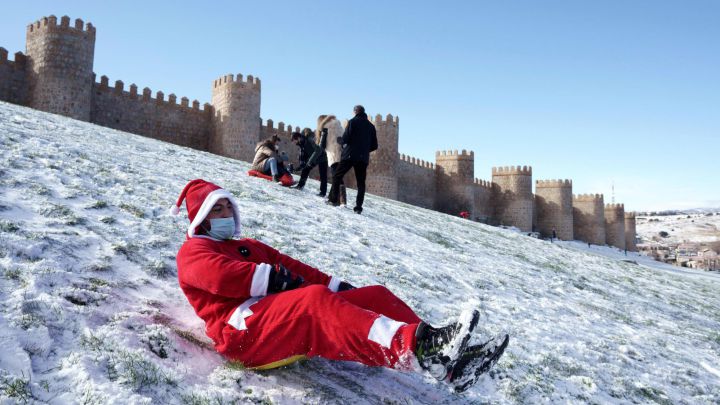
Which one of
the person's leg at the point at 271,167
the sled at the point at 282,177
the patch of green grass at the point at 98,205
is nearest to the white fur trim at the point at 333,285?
the patch of green grass at the point at 98,205

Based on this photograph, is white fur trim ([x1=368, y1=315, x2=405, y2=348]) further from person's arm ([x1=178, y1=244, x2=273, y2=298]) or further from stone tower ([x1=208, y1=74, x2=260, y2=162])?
stone tower ([x1=208, y1=74, x2=260, y2=162])

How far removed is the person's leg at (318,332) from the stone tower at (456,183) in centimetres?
3769

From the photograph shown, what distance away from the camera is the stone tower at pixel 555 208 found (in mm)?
46500

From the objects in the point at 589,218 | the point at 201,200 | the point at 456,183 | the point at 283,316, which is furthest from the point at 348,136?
the point at 589,218

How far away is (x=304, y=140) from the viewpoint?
1093 centimetres

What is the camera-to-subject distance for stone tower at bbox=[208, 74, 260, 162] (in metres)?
24.8

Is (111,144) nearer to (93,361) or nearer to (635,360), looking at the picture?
(93,361)

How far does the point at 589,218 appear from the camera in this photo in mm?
50156

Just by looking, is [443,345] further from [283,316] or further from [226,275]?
[226,275]

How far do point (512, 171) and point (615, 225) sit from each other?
16.3 meters

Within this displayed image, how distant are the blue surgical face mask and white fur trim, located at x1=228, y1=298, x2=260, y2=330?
60cm

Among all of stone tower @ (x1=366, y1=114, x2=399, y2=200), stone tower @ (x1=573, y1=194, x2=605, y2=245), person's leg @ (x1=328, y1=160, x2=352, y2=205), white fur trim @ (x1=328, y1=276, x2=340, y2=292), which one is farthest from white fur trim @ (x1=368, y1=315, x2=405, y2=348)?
stone tower @ (x1=573, y1=194, x2=605, y2=245)

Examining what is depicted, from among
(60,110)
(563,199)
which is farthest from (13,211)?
(563,199)

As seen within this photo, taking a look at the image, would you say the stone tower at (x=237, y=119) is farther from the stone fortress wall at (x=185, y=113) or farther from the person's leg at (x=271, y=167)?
the person's leg at (x=271, y=167)
